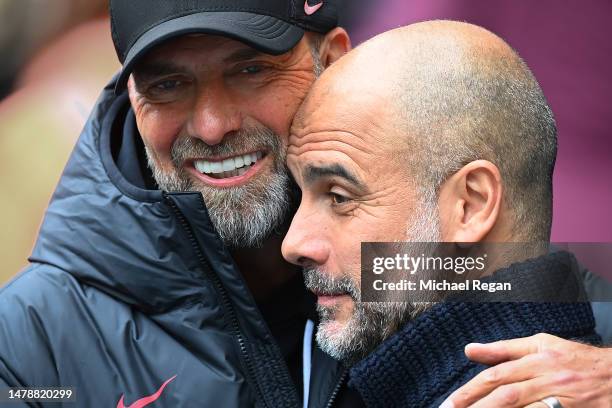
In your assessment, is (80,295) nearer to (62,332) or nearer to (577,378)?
(62,332)

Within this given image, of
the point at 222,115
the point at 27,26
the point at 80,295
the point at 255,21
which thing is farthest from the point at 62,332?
the point at 27,26

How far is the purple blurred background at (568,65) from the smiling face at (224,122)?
1713mm

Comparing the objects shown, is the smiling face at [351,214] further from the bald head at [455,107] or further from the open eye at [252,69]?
the open eye at [252,69]

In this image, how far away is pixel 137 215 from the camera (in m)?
2.80

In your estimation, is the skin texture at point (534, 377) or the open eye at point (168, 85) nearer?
the skin texture at point (534, 377)

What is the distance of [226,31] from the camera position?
2.74 m

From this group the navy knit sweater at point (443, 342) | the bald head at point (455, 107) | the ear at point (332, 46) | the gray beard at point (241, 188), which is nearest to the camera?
the navy knit sweater at point (443, 342)

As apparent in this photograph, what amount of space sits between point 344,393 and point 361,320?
0.21 m

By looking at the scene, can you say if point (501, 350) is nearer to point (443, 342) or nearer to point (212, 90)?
point (443, 342)

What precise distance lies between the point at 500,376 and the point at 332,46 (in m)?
1.25

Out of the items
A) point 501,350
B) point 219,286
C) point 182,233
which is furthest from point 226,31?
point 501,350

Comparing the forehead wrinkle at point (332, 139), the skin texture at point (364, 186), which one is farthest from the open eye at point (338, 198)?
the forehead wrinkle at point (332, 139)

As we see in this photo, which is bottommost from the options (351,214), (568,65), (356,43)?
(351,214)

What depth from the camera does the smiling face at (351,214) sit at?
8.48 ft
